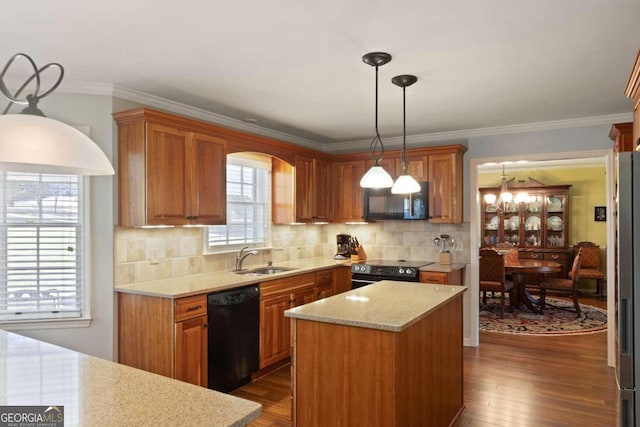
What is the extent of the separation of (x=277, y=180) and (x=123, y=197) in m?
2.03

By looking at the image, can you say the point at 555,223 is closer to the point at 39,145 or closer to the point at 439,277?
the point at 439,277

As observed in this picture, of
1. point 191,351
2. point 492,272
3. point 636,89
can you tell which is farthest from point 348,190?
point 636,89

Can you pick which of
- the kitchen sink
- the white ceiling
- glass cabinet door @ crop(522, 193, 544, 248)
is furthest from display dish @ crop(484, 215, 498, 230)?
the kitchen sink

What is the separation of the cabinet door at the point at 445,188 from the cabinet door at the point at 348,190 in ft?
2.98

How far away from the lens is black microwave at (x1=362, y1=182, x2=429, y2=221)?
5066mm

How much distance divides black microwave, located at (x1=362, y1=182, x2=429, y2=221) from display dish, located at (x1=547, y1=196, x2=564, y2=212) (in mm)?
4681

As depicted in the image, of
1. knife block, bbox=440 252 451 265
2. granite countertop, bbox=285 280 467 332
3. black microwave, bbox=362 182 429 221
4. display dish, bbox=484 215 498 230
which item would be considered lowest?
granite countertop, bbox=285 280 467 332

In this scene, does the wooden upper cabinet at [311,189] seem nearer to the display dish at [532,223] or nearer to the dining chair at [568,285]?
the dining chair at [568,285]

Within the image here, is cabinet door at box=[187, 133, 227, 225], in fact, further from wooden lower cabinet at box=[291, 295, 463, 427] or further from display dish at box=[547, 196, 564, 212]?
display dish at box=[547, 196, 564, 212]

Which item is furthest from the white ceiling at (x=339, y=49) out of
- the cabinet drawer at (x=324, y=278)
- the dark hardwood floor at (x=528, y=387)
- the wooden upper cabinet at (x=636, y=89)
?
the dark hardwood floor at (x=528, y=387)

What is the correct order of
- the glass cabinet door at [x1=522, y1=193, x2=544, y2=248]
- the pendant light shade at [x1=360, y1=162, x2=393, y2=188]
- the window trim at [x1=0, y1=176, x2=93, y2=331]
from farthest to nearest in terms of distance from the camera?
the glass cabinet door at [x1=522, y1=193, x2=544, y2=248], the window trim at [x1=0, y1=176, x2=93, y2=331], the pendant light shade at [x1=360, y1=162, x2=393, y2=188]

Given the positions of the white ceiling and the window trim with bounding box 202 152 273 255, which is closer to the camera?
the white ceiling

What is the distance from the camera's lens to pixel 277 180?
5094 mm

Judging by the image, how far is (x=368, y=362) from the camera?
2.20m
